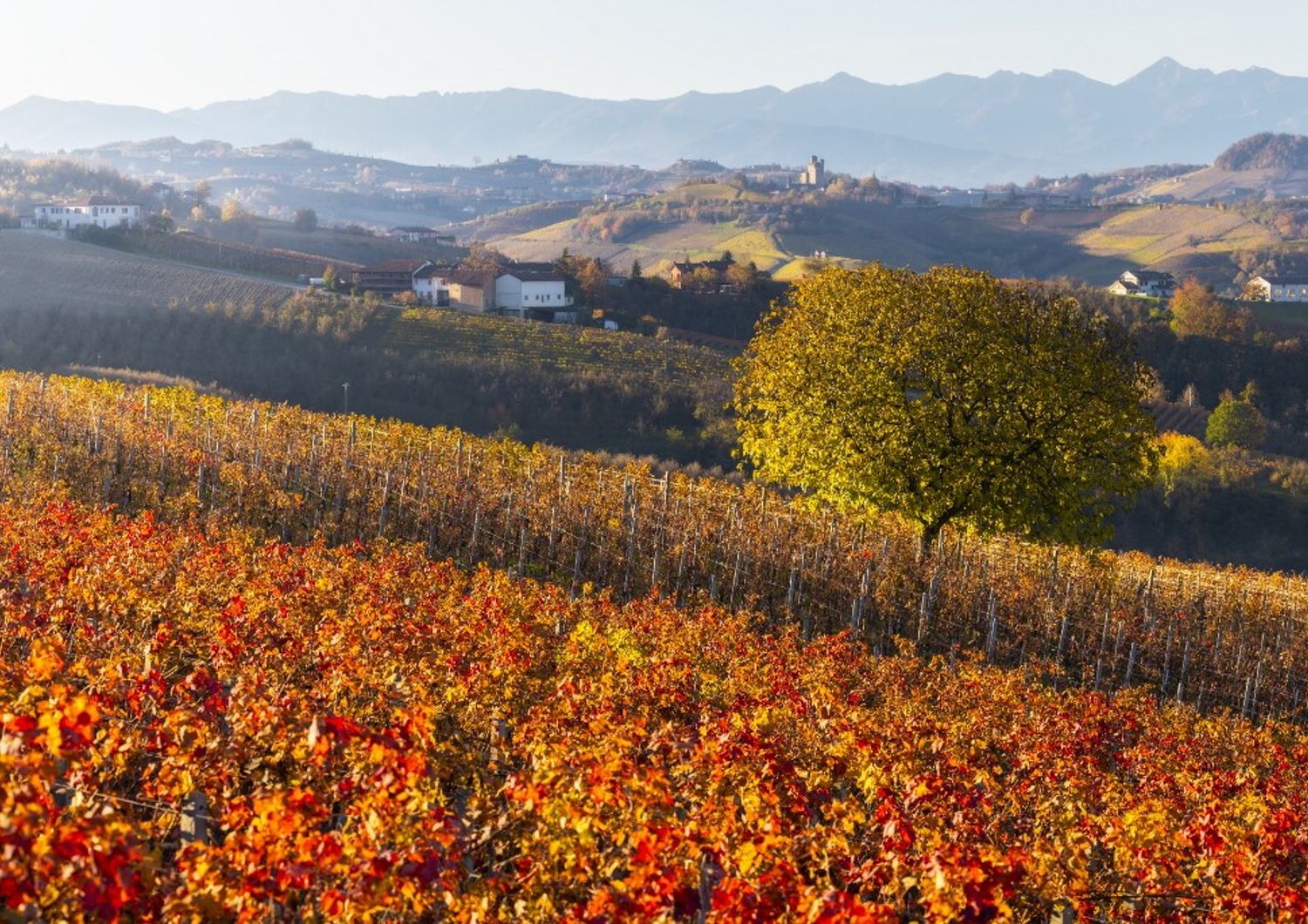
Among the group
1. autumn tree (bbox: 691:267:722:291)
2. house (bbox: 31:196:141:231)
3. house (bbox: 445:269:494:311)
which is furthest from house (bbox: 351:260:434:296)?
house (bbox: 31:196:141:231)

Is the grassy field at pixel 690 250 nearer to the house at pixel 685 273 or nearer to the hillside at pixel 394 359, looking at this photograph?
the house at pixel 685 273

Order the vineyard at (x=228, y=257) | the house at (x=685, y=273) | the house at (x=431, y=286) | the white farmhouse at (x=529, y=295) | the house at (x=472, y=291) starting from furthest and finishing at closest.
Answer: the house at (x=685, y=273) < the vineyard at (x=228, y=257) < the house at (x=431, y=286) < the house at (x=472, y=291) < the white farmhouse at (x=529, y=295)

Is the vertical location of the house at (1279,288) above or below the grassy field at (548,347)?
above

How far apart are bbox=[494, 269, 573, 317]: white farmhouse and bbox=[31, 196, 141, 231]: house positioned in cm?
4080

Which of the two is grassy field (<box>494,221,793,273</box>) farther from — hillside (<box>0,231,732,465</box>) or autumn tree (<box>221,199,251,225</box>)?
hillside (<box>0,231,732,465</box>)

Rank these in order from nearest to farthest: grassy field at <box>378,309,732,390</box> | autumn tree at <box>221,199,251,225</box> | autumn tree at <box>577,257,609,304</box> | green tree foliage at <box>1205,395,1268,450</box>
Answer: grassy field at <box>378,309,732,390</box> → green tree foliage at <box>1205,395,1268,450</box> → autumn tree at <box>577,257,609,304</box> → autumn tree at <box>221,199,251,225</box>

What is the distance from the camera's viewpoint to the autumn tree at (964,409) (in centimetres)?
2578

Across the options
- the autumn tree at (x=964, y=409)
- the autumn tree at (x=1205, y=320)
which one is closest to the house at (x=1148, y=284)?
the autumn tree at (x=1205, y=320)

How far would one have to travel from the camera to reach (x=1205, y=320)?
10094 cm

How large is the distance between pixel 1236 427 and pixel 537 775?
76670 millimetres

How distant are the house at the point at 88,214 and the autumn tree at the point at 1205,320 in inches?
3406

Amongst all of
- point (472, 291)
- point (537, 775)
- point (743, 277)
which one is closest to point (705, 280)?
point (743, 277)

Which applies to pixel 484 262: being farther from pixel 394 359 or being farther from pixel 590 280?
pixel 394 359

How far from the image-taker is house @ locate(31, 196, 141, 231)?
120562 mm
